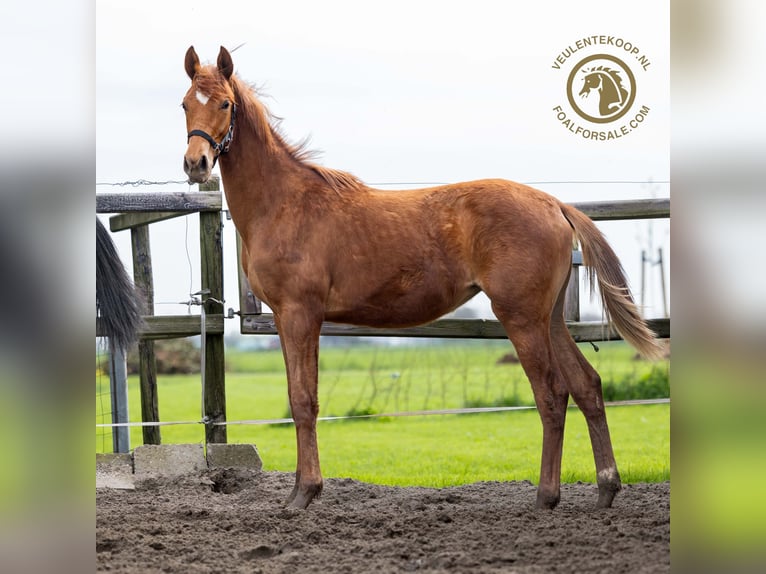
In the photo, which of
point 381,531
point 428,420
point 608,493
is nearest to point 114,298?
point 381,531

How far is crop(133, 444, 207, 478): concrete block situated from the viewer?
201 inches

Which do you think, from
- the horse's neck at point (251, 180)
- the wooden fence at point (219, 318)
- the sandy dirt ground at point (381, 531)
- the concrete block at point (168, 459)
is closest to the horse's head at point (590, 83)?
the wooden fence at point (219, 318)

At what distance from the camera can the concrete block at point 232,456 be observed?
5.22 metres

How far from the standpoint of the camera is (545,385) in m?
4.03

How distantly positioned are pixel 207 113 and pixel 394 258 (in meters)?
1.25

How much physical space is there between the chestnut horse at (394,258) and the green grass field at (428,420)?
1.49 metres

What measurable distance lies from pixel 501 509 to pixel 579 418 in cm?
904

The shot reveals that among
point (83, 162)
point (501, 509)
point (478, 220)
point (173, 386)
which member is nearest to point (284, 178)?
point (478, 220)

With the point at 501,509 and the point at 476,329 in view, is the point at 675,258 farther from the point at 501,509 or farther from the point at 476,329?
the point at 476,329

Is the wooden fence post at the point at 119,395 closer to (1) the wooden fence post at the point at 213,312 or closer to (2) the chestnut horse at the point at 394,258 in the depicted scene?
(1) the wooden fence post at the point at 213,312

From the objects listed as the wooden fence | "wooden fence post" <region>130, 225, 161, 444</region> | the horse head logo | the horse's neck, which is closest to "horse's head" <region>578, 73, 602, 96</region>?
the horse head logo

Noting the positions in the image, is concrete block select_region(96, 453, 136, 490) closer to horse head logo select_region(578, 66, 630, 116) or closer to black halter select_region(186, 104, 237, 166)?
black halter select_region(186, 104, 237, 166)

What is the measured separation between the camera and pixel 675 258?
1868mm

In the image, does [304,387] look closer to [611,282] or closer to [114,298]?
[114,298]
